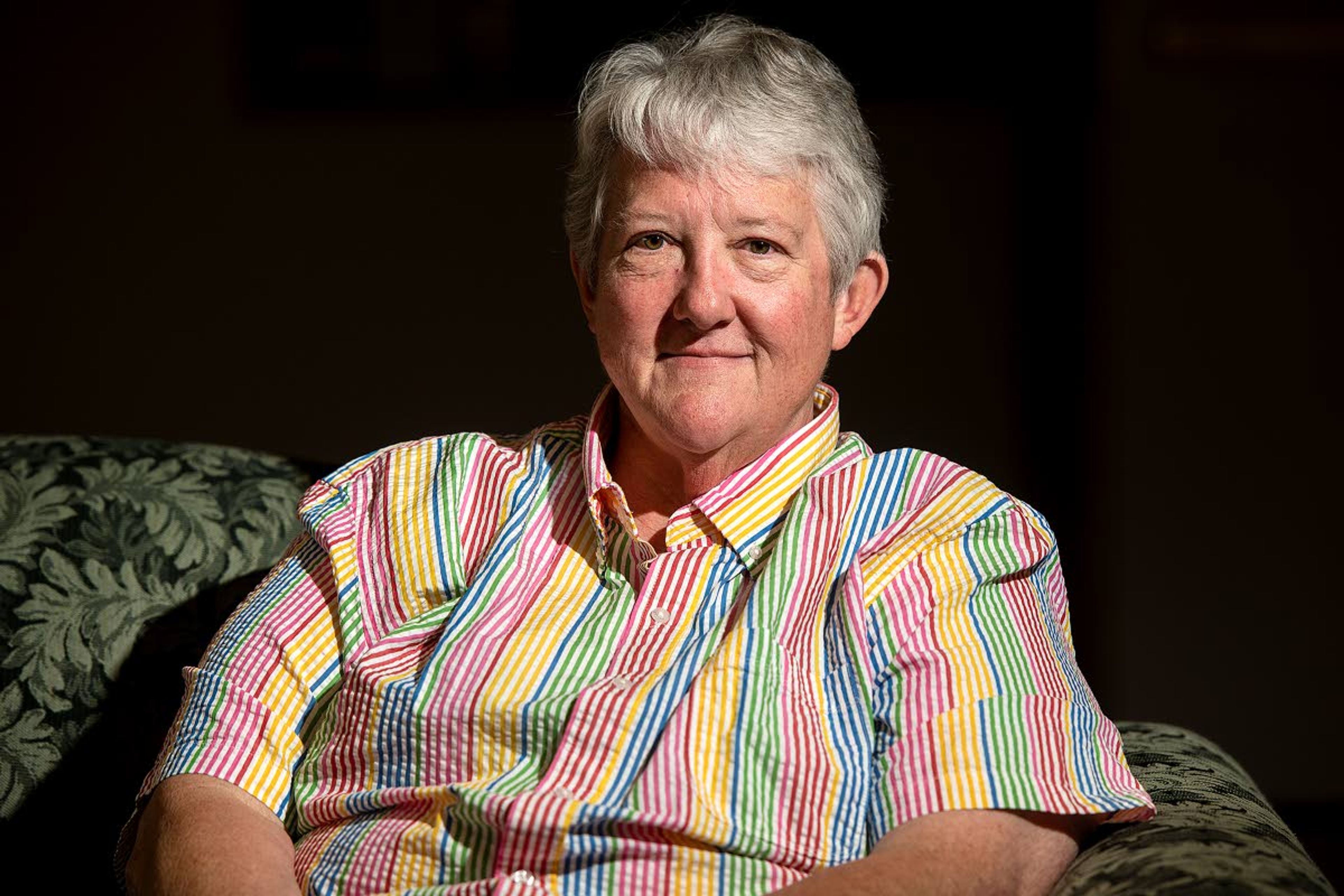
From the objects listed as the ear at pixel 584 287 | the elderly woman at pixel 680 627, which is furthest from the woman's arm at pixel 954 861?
the ear at pixel 584 287

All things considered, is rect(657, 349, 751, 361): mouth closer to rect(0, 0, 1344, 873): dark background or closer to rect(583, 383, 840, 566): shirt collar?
rect(583, 383, 840, 566): shirt collar

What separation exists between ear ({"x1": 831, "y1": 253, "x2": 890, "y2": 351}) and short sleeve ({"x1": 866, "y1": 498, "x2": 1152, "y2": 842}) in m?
0.30

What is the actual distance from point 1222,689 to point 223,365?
2444mm

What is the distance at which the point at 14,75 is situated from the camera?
11.5 feet

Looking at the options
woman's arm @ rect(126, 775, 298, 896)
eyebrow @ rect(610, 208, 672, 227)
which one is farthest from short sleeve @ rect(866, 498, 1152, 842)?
woman's arm @ rect(126, 775, 298, 896)

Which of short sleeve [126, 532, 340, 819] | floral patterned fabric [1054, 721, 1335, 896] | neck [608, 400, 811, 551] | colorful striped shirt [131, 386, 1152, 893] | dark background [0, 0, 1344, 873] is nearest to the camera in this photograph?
floral patterned fabric [1054, 721, 1335, 896]

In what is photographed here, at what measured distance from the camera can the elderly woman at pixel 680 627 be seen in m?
1.32

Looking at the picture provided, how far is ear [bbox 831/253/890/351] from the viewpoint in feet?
5.41

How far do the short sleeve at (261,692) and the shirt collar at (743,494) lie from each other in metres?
0.31

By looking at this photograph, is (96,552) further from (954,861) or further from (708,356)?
(954,861)

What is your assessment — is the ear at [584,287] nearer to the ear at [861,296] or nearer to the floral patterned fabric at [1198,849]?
the ear at [861,296]

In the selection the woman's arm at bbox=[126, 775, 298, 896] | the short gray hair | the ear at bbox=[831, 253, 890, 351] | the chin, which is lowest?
the woman's arm at bbox=[126, 775, 298, 896]

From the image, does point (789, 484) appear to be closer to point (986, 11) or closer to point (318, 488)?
point (318, 488)

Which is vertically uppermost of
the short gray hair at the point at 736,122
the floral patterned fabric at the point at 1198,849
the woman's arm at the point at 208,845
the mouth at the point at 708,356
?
the short gray hair at the point at 736,122
